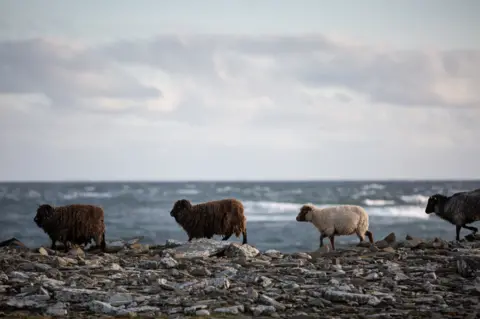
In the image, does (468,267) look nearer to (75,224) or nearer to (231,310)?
(231,310)

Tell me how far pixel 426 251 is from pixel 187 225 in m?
5.68

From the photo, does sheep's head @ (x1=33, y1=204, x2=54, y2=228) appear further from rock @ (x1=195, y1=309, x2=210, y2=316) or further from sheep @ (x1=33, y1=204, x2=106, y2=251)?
rock @ (x1=195, y1=309, x2=210, y2=316)

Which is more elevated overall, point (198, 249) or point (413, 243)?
point (413, 243)

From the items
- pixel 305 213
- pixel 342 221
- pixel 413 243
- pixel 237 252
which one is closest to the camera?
pixel 237 252

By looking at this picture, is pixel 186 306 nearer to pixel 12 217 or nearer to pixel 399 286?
pixel 399 286

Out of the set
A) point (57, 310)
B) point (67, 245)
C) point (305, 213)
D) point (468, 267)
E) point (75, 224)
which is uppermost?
point (305, 213)

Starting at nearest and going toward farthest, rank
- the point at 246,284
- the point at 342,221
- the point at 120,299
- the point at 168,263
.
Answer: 1. the point at 120,299
2. the point at 246,284
3. the point at 168,263
4. the point at 342,221

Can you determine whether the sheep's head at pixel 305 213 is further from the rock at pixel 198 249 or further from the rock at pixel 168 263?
the rock at pixel 168 263

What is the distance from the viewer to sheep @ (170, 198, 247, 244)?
1644cm

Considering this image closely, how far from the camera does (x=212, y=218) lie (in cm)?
1647

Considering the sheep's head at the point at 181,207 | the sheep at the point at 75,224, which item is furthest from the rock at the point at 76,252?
the sheep's head at the point at 181,207

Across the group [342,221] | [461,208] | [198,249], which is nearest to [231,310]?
[198,249]

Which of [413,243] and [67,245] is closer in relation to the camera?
[413,243]

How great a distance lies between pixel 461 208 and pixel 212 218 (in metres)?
5.95
